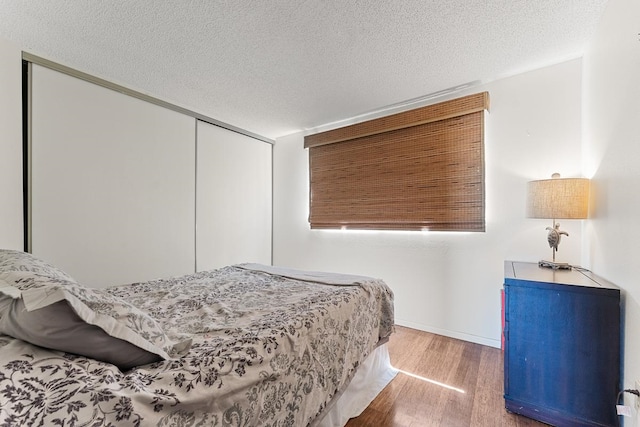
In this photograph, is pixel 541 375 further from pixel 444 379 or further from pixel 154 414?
pixel 154 414

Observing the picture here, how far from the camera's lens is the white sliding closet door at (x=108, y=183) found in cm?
213

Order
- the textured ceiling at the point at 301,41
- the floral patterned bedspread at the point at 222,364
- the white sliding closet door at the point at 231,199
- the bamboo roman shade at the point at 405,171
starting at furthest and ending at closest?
the white sliding closet door at the point at 231,199 < the bamboo roman shade at the point at 405,171 < the textured ceiling at the point at 301,41 < the floral patterned bedspread at the point at 222,364

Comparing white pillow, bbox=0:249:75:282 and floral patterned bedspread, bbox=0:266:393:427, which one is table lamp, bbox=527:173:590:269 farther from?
white pillow, bbox=0:249:75:282

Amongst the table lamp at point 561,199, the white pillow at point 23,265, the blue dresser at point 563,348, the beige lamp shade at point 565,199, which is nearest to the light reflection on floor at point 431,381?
the blue dresser at point 563,348

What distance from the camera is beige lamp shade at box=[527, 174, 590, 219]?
1781mm

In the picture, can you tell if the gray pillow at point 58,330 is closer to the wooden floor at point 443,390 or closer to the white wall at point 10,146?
the wooden floor at point 443,390

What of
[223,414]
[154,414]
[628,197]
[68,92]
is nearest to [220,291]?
[223,414]

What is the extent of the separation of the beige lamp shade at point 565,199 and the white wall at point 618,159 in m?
0.07

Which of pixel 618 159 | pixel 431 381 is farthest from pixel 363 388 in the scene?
pixel 618 159

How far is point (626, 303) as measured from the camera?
1.30 metres

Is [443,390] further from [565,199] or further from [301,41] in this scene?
[301,41]

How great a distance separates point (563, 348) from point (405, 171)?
1.99 meters

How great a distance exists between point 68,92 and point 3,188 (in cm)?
92

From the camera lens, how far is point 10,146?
197cm
